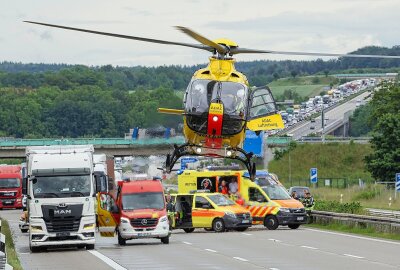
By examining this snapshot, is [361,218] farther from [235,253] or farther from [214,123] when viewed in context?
[235,253]

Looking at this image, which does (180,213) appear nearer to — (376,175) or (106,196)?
(106,196)

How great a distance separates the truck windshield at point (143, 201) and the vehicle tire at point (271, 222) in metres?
9.17

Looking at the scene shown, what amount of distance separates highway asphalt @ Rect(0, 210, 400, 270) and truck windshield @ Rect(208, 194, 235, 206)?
9.86ft

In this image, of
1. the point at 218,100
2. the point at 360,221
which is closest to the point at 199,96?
the point at 218,100

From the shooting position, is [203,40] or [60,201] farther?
[60,201]

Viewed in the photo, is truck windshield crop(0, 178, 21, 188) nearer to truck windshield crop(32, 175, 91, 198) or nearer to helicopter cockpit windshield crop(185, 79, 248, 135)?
truck windshield crop(32, 175, 91, 198)

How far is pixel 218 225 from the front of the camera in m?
50.9

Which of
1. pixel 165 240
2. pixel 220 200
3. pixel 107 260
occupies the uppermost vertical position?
pixel 220 200

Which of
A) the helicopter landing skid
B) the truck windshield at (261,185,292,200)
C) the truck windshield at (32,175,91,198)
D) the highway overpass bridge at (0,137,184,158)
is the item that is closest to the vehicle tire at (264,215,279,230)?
the truck windshield at (261,185,292,200)

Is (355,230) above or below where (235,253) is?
above

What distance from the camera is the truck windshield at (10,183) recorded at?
295 feet

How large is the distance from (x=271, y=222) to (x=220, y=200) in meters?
2.43

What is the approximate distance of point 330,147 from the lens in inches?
4825

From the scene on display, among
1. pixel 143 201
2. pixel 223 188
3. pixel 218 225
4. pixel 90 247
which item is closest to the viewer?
pixel 90 247
